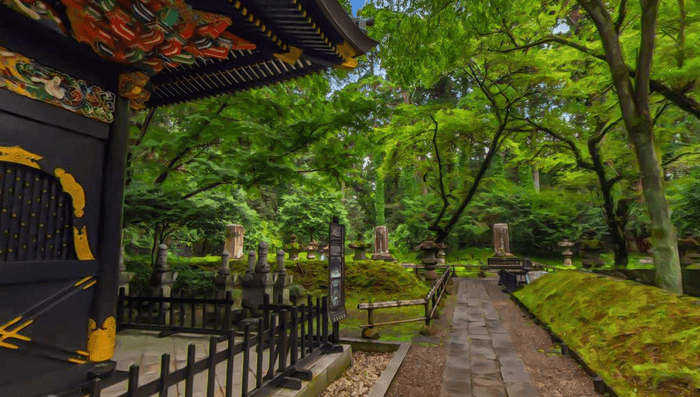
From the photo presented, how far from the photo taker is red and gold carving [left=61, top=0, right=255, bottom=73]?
3.30 metres

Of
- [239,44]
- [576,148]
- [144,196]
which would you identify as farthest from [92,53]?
[576,148]

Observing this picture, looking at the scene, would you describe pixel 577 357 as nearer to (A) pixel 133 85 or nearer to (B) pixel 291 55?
(B) pixel 291 55

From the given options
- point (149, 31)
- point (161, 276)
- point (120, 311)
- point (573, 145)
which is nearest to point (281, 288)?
point (161, 276)

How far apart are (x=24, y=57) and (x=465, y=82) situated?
34125 millimetres

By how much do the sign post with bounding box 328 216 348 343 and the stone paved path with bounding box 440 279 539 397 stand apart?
74.7 inches

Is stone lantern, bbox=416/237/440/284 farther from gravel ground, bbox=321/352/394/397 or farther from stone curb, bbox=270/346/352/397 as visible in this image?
stone curb, bbox=270/346/352/397

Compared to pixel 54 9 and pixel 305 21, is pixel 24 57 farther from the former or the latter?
pixel 305 21

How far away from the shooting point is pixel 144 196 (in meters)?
7.12

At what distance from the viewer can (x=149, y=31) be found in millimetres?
3555

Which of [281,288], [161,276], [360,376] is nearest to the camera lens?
[360,376]

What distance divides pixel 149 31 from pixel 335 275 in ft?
14.1

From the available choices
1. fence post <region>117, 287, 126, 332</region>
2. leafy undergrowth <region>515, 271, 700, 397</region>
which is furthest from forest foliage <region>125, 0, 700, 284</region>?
leafy undergrowth <region>515, 271, 700, 397</region>

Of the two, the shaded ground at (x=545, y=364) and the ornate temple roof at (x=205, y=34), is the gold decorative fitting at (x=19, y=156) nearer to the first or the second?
the ornate temple roof at (x=205, y=34)

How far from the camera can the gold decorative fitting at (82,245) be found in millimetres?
3852
